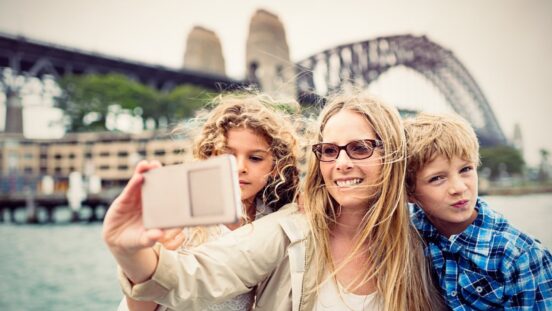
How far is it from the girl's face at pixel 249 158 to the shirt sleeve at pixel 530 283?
1.08 meters

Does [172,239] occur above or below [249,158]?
below

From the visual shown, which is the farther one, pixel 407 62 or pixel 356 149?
pixel 407 62

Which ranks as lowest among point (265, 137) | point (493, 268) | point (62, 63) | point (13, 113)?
point (493, 268)

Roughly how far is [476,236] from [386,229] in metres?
0.36

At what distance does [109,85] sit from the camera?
38.9 m

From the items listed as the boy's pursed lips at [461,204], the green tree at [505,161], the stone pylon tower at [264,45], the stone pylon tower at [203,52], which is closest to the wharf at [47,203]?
the stone pylon tower at [264,45]

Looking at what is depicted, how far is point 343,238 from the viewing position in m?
1.82

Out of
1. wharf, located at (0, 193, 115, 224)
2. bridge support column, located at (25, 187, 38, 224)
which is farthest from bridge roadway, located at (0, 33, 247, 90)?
bridge support column, located at (25, 187, 38, 224)

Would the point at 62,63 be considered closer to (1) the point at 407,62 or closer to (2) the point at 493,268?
(1) the point at 407,62

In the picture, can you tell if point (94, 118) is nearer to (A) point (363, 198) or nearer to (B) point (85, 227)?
(B) point (85, 227)

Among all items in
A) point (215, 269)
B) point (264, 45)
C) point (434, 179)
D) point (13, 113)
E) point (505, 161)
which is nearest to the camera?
point (215, 269)

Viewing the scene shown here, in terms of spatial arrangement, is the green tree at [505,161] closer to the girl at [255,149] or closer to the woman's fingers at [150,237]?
the girl at [255,149]

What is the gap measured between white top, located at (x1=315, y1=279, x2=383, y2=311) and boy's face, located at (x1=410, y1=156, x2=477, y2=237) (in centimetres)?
45

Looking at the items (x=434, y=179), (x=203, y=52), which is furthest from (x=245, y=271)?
(x=203, y=52)
